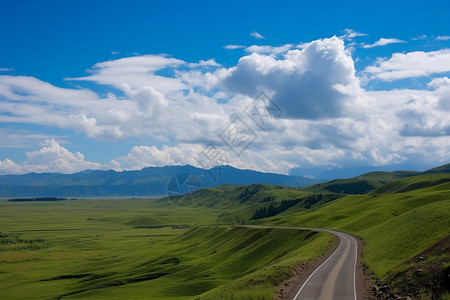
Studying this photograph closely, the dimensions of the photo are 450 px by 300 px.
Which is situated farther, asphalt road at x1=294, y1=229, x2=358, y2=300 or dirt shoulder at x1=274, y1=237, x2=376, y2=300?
dirt shoulder at x1=274, y1=237, x2=376, y2=300

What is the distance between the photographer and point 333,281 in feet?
135

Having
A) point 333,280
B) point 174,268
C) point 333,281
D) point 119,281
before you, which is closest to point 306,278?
point 333,280

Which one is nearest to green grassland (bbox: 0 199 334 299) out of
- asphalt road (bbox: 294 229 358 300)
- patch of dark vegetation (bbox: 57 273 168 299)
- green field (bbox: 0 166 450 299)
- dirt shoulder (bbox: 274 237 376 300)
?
patch of dark vegetation (bbox: 57 273 168 299)

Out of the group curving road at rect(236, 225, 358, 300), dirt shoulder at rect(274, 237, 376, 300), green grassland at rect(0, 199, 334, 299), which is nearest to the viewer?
curving road at rect(236, 225, 358, 300)

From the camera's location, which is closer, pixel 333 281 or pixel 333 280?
pixel 333 281

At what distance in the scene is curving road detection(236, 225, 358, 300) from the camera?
3550 cm

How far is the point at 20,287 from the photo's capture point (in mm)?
109688

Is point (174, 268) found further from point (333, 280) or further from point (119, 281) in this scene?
point (333, 280)

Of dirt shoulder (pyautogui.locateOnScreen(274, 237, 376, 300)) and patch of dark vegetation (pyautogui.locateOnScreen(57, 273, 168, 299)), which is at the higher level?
dirt shoulder (pyautogui.locateOnScreen(274, 237, 376, 300))

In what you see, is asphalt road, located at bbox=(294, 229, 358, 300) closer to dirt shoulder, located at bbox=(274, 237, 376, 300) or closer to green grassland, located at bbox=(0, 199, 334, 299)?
dirt shoulder, located at bbox=(274, 237, 376, 300)

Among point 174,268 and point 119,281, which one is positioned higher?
point 174,268

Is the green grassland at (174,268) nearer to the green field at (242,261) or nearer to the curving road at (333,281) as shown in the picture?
the green field at (242,261)

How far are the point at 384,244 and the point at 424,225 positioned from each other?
22.5 ft

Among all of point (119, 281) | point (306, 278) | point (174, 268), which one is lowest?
point (119, 281)
